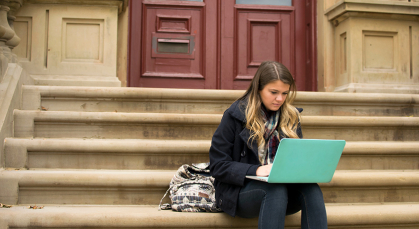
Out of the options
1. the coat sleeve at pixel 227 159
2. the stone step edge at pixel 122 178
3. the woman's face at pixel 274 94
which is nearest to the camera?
the coat sleeve at pixel 227 159

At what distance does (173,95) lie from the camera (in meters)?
2.58

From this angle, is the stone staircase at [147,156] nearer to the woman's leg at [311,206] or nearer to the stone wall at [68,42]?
the woman's leg at [311,206]

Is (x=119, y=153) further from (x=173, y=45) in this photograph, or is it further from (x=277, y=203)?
(x=173, y=45)

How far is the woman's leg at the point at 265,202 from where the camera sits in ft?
4.85

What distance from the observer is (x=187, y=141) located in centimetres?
228

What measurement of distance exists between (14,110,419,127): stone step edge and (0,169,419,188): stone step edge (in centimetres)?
38

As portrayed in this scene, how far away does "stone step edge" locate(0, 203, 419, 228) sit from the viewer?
5.71 ft

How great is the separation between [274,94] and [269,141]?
250mm

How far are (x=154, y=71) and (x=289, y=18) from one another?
162 cm

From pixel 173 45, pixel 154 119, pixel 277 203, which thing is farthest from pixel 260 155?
pixel 173 45

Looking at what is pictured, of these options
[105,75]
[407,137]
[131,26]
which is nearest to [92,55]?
[105,75]

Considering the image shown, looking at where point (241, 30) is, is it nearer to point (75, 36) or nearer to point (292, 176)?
point (75, 36)

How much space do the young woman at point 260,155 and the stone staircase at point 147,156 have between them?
8.8 inches

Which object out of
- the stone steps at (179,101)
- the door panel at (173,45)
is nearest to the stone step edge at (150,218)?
the stone steps at (179,101)
